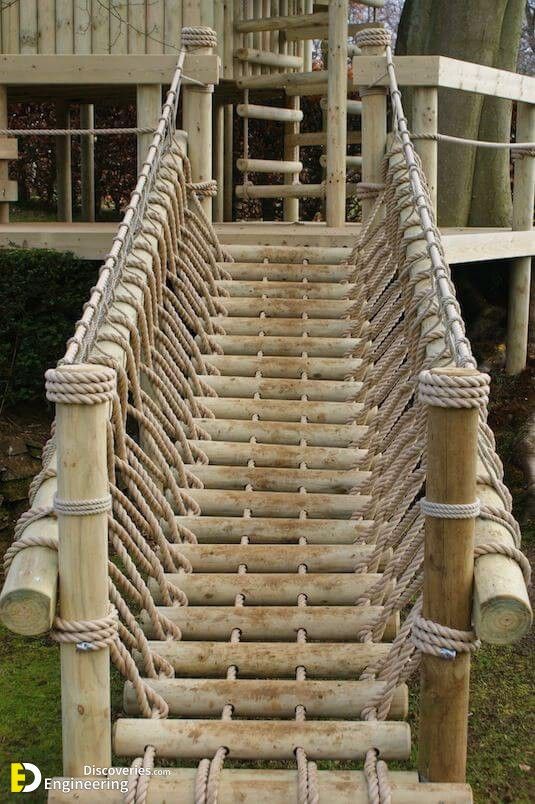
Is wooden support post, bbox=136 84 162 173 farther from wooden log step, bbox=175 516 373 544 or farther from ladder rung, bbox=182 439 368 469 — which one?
wooden log step, bbox=175 516 373 544

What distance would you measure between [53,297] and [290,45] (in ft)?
10.6

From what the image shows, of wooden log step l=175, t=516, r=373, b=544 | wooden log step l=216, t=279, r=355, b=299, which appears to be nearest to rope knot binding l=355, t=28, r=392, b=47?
wooden log step l=216, t=279, r=355, b=299

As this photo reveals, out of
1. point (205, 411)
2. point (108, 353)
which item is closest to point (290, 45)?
point (205, 411)

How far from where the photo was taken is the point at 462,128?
22.6ft

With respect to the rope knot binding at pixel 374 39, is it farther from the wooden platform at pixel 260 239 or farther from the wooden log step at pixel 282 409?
the wooden log step at pixel 282 409

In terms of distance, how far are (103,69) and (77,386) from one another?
3.51m

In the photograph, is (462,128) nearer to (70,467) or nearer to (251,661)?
(251,661)

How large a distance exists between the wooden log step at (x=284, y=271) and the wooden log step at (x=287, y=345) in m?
0.44

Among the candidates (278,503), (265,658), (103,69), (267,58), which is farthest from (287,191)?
(265,658)

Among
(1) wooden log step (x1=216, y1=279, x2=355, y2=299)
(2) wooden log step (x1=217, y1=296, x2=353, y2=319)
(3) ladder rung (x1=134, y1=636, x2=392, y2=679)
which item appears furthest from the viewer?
(1) wooden log step (x1=216, y1=279, x2=355, y2=299)

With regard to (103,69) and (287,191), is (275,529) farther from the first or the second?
(287,191)

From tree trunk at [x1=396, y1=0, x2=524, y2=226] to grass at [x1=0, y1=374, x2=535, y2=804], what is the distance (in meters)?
3.37

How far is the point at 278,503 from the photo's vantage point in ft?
11.5

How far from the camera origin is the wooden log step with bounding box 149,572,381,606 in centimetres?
308
